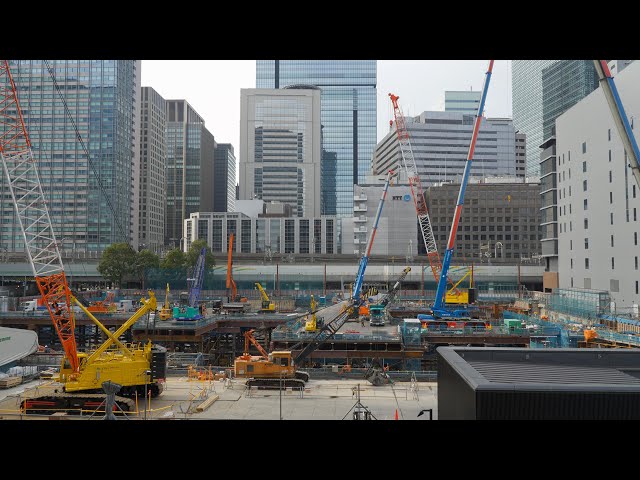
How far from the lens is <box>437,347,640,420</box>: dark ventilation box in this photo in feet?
31.1

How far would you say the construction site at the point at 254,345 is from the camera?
21344 millimetres

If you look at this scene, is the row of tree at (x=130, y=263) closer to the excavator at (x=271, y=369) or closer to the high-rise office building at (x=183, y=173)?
the excavator at (x=271, y=369)

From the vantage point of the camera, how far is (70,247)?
4680 inches

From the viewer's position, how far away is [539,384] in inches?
384

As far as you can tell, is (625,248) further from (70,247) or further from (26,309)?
(70,247)

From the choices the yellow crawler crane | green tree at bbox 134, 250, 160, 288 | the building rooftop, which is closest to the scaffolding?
the building rooftop

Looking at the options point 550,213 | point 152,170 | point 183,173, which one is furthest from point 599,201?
point 183,173

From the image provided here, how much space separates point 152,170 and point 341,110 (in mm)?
64094

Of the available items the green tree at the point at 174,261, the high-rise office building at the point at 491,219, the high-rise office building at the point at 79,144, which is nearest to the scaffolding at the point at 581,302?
the green tree at the point at 174,261

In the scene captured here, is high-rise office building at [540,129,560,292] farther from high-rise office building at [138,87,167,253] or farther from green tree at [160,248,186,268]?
high-rise office building at [138,87,167,253]

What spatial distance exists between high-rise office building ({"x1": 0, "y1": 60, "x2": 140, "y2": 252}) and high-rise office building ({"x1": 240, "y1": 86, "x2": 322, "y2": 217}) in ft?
114

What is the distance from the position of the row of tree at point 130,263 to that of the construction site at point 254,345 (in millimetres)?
8192
